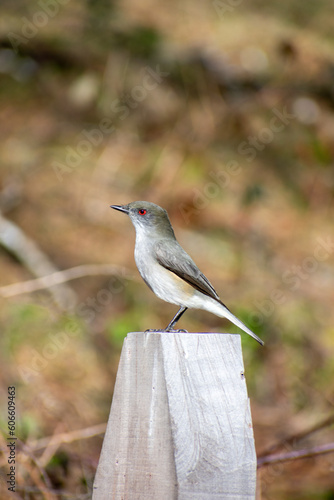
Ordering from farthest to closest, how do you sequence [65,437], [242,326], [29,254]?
[29,254]
[65,437]
[242,326]

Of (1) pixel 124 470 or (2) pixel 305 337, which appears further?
(2) pixel 305 337

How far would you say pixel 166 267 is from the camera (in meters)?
3.59

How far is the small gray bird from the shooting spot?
139 inches

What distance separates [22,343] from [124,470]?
4.32 meters

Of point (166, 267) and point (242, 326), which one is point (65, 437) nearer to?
point (166, 267)

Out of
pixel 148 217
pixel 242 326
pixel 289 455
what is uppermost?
pixel 148 217

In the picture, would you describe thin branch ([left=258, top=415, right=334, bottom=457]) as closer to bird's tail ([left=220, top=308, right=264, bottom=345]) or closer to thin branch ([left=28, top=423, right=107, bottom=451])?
thin branch ([left=28, top=423, right=107, bottom=451])

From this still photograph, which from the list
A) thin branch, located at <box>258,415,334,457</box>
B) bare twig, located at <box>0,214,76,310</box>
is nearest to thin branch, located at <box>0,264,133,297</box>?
bare twig, located at <box>0,214,76,310</box>

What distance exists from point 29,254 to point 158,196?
2.25 metres

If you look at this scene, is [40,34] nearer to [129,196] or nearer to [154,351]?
[129,196]

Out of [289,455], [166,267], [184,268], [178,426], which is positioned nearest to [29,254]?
[166,267]

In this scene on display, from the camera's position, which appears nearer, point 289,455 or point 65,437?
point 289,455

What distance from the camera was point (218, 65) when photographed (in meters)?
10.1

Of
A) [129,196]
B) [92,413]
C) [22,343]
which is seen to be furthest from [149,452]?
[129,196]
